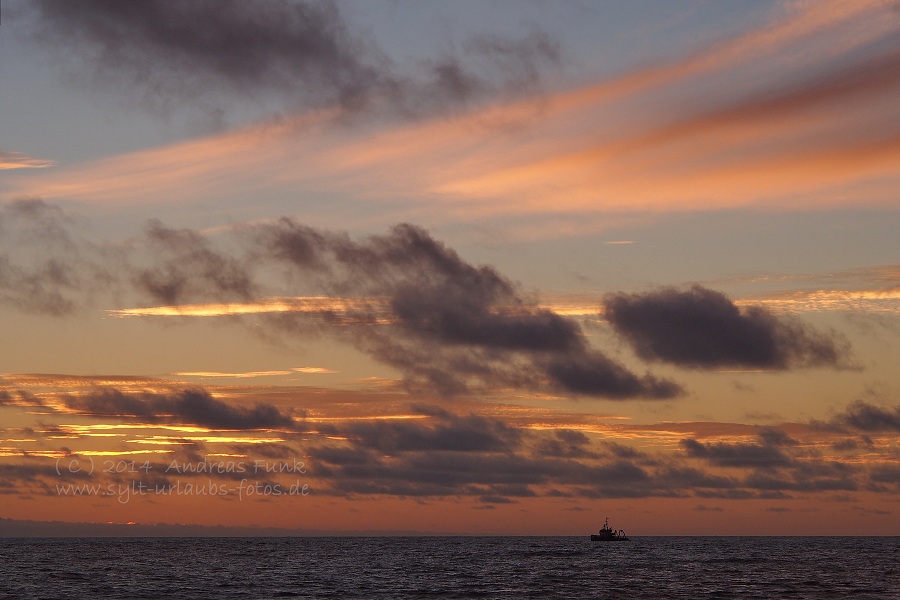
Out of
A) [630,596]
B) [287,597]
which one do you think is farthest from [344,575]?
[630,596]

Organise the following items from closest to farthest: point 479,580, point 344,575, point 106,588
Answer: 1. point 106,588
2. point 479,580
3. point 344,575

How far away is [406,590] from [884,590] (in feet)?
237

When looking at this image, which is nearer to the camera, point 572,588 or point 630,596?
point 630,596

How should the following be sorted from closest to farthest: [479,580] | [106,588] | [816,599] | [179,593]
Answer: [816,599] < [179,593] < [106,588] < [479,580]

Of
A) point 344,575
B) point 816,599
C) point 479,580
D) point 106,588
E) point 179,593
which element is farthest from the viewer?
point 344,575

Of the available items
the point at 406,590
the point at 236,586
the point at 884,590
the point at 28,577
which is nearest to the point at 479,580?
the point at 406,590

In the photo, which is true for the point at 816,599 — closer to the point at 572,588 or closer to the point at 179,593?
the point at 572,588

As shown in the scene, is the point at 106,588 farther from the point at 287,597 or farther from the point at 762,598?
the point at 762,598

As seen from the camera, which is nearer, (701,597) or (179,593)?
(701,597)

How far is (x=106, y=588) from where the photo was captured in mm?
161000

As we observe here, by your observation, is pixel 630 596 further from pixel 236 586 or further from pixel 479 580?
pixel 236 586

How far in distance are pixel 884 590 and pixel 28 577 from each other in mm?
150298

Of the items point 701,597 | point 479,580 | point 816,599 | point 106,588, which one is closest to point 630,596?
point 701,597

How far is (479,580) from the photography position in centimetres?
18012
